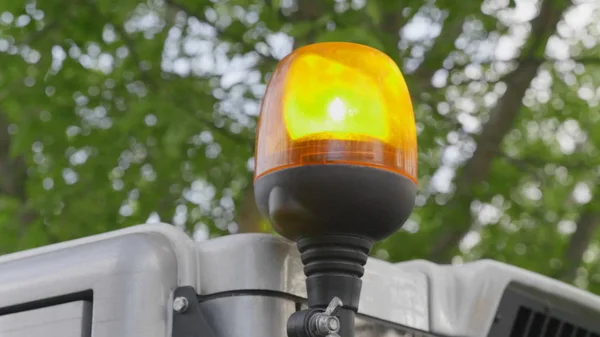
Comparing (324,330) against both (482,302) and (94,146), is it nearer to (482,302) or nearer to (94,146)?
(482,302)

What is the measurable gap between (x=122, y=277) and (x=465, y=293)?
0.82m

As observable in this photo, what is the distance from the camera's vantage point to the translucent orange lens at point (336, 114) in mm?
1667

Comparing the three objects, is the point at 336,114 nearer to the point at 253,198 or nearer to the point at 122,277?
the point at 122,277

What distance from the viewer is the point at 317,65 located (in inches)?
67.8

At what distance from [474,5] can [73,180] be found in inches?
113

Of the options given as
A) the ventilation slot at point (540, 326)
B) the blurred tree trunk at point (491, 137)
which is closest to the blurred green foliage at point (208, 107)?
the blurred tree trunk at point (491, 137)

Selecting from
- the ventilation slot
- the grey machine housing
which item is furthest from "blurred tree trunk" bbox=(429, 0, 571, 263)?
the grey machine housing

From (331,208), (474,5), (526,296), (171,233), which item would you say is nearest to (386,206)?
(331,208)

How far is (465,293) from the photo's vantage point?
7.27 ft

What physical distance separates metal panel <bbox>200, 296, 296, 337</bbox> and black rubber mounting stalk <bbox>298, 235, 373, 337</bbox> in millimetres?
73

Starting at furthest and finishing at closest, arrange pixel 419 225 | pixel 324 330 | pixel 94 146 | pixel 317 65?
1. pixel 419 225
2. pixel 94 146
3. pixel 317 65
4. pixel 324 330

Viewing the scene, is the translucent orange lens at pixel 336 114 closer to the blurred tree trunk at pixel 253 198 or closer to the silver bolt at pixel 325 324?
the silver bolt at pixel 325 324

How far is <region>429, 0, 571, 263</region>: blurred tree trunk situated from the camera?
22.4ft

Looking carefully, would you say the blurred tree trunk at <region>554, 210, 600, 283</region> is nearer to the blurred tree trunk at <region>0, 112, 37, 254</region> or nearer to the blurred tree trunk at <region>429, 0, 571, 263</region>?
the blurred tree trunk at <region>429, 0, 571, 263</region>
